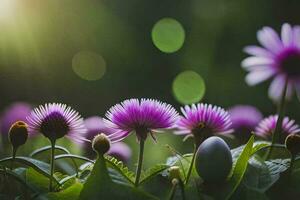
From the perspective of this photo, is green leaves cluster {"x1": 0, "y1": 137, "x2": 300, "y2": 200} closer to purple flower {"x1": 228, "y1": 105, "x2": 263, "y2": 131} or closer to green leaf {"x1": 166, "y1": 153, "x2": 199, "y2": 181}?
green leaf {"x1": 166, "y1": 153, "x2": 199, "y2": 181}

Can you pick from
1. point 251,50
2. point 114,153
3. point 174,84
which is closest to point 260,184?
point 251,50

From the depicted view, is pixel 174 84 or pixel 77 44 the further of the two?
pixel 77 44

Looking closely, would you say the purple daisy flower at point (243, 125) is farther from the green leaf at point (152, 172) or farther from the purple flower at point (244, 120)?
the green leaf at point (152, 172)

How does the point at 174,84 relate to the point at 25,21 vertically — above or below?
below

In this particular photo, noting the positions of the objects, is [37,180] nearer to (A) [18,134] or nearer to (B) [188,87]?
(A) [18,134]

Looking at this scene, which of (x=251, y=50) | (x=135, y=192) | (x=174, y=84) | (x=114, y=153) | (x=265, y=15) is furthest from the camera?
(x=265, y=15)

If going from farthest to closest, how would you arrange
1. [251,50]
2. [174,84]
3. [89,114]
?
[174,84] → [89,114] → [251,50]

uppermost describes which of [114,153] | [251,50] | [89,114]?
[251,50]

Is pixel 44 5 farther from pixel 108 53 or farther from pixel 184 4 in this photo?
pixel 184 4
